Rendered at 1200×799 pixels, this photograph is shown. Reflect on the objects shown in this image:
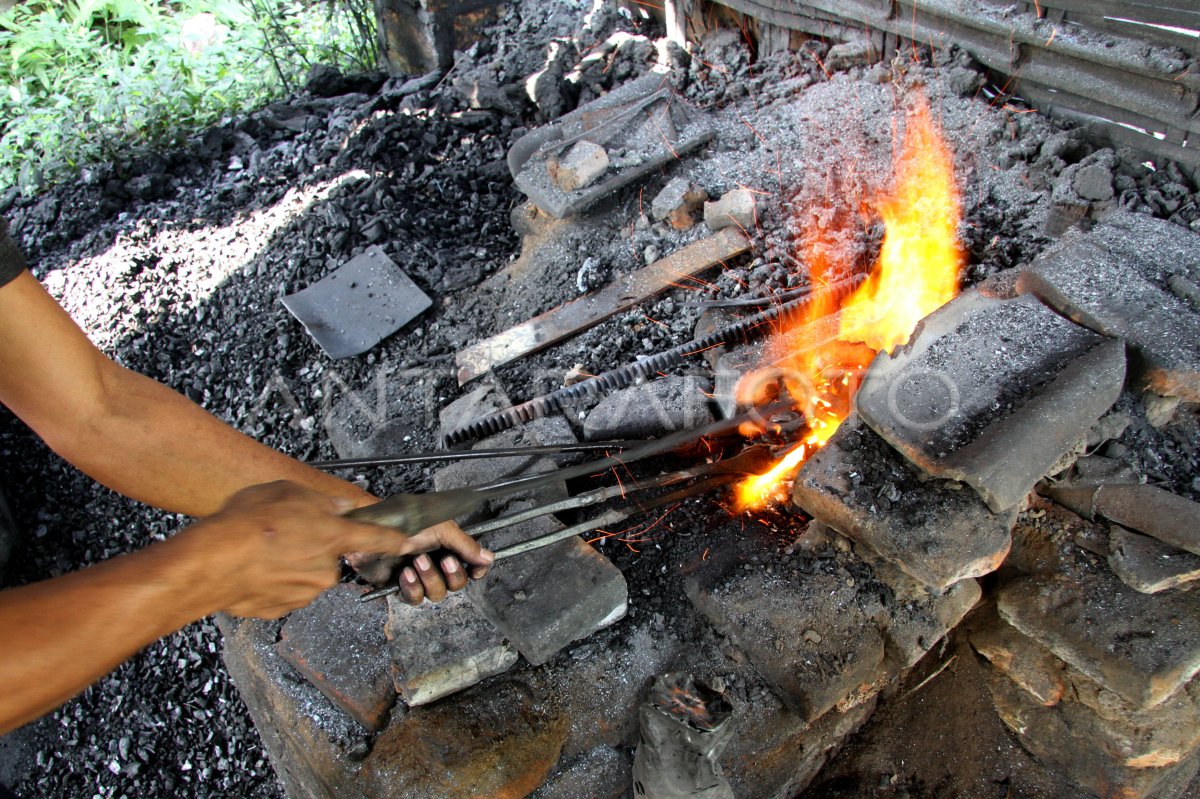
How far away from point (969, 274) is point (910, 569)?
56.3 inches

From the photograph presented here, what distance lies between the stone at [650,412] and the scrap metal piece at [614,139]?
1.47 m

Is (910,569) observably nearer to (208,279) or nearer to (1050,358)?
(1050,358)

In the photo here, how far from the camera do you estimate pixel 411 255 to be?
441 cm

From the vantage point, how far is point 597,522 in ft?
8.26

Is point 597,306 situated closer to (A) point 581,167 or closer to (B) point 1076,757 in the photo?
(A) point 581,167

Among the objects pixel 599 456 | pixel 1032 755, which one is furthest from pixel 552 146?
pixel 1032 755

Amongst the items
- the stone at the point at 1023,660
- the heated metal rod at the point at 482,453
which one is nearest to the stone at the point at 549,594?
the heated metal rod at the point at 482,453

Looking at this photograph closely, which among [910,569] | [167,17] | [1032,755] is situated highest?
[167,17]

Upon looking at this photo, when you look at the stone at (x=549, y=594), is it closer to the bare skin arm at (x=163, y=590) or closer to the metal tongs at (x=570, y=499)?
the metal tongs at (x=570, y=499)

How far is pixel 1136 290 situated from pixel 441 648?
2203 mm

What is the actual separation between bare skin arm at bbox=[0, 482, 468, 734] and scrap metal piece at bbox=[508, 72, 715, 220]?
2.76 m

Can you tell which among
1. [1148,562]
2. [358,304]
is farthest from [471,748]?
[358,304]

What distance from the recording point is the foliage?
5633 millimetres

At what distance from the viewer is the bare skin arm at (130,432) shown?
1896mm
